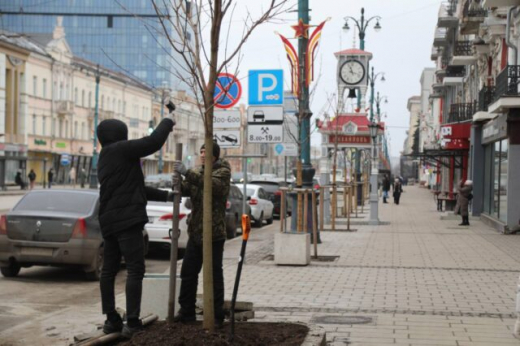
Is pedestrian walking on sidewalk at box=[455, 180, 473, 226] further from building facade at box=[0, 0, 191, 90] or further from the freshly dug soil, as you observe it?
building facade at box=[0, 0, 191, 90]

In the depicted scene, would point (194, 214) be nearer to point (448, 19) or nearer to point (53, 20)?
point (448, 19)

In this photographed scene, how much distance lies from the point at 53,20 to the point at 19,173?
65996mm

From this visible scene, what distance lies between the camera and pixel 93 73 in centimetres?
8706

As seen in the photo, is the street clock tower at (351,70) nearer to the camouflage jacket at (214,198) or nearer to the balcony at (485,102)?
the balcony at (485,102)

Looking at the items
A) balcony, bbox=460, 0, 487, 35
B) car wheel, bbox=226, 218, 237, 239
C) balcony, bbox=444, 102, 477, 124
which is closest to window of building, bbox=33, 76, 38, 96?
balcony, bbox=444, 102, 477, 124

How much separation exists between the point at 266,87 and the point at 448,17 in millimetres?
34058

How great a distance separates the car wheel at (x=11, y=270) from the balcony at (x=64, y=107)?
66.4m

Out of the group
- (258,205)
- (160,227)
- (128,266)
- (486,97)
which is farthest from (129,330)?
(486,97)

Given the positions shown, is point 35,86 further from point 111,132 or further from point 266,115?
point 111,132

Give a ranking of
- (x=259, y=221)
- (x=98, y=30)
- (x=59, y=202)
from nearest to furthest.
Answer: (x=59, y=202) < (x=259, y=221) < (x=98, y=30)

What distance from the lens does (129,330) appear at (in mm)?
6879

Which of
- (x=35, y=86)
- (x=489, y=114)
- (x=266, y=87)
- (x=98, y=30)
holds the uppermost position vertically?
(x=98, y=30)

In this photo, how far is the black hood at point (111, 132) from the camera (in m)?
7.23

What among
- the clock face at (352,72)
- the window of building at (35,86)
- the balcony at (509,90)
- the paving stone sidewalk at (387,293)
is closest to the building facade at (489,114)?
the balcony at (509,90)
